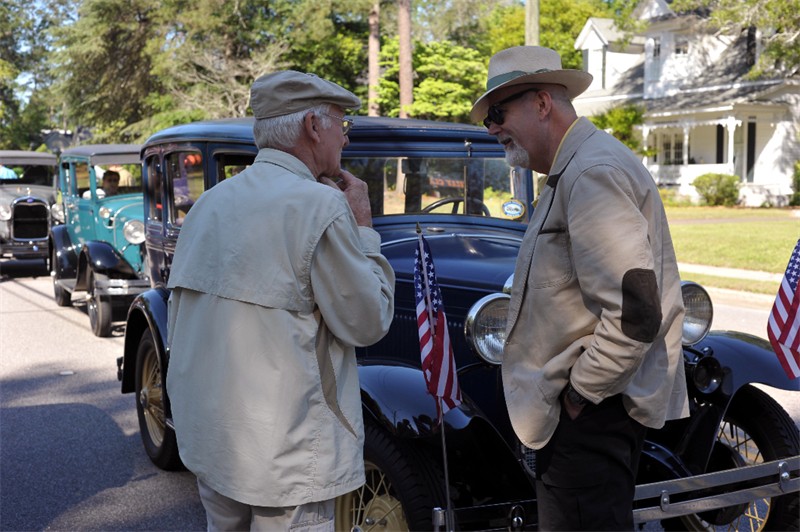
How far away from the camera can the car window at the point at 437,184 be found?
15.2 feet

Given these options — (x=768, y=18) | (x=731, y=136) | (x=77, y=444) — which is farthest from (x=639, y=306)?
(x=731, y=136)

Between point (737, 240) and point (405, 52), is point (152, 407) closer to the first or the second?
point (737, 240)

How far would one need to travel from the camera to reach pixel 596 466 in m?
2.31

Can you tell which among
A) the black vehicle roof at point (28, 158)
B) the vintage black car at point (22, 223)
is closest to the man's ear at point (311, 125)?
the vintage black car at point (22, 223)

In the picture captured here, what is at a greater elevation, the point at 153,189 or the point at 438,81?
the point at 438,81

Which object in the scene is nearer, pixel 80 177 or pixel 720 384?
pixel 720 384

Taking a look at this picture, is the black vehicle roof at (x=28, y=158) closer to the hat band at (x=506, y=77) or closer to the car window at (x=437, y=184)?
the car window at (x=437, y=184)

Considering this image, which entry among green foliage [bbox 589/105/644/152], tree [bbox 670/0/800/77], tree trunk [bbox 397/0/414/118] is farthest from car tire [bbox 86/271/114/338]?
green foliage [bbox 589/105/644/152]

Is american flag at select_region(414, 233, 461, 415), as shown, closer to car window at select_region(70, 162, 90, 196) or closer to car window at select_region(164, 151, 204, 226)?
car window at select_region(164, 151, 204, 226)

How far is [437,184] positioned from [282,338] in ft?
9.24

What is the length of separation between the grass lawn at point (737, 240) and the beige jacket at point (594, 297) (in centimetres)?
979

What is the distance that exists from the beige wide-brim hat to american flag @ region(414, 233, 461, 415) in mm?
827

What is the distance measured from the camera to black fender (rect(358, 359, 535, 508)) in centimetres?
318

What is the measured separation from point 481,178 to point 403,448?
86.6 inches
